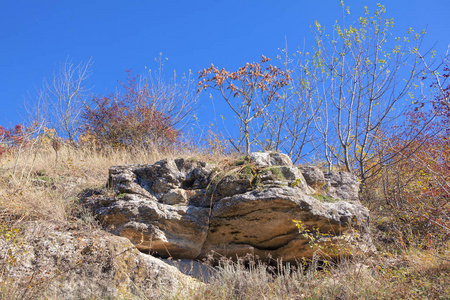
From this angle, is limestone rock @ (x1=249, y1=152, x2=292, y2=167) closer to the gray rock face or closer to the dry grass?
the gray rock face

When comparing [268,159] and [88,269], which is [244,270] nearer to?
[268,159]

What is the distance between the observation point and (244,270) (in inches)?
253

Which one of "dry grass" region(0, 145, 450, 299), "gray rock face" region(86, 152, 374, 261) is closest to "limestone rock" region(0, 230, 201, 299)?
"dry grass" region(0, 145, 450, 299)

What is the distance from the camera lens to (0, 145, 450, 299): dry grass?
17.0ft

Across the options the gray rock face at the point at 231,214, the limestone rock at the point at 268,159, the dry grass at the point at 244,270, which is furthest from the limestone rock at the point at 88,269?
the limestone rock at the point at 268,159

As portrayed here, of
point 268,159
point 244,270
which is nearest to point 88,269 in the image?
point 244,270

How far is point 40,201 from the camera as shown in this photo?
678 centimetres

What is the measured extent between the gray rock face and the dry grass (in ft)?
1.33

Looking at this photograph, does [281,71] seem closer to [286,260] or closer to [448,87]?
[448,87]

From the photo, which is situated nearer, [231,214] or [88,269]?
[88,269]

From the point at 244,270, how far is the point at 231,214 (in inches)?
38.6

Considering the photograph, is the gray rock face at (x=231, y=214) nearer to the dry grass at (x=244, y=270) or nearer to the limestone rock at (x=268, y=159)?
the limestone rock at (x=268, y=159)

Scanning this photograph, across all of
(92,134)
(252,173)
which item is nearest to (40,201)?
(252,173)

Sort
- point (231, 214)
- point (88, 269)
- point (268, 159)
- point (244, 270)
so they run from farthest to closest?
point (268, 159), point (231, 214), point (244, 270), point (88, 269)
